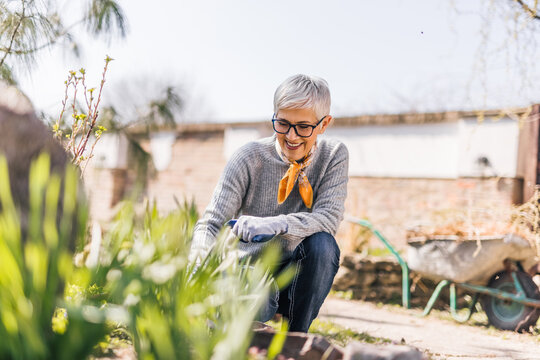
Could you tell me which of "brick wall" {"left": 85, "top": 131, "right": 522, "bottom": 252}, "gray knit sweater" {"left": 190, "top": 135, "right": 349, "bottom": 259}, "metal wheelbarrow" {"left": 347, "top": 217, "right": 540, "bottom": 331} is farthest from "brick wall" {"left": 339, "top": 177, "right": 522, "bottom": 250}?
"gray knit sweater" {"left": 190, "top": 135, "right": 349, "bottom": 259}

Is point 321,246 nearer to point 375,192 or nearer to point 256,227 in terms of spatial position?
point 256,227

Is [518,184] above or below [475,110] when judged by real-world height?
below

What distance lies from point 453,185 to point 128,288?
20.1ft

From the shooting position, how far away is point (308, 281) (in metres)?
2.02

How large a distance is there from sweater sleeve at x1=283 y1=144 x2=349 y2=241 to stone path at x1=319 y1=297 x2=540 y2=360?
0.75 metres

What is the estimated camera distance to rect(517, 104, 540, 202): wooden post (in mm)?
5621

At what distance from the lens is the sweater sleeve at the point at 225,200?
1.94 m

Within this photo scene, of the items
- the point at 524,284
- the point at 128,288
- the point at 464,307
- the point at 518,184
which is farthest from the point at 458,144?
the point at 128,288

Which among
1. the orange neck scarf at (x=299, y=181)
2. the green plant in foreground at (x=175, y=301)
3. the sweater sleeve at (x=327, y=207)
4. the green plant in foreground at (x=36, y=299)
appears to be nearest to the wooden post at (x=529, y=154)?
the sweater sleeve at (x=327, y=207)

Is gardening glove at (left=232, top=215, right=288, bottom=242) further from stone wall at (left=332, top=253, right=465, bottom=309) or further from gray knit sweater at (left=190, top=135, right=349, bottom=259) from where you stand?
stone wall at (left=332, top=253, right=465, bottom=309)

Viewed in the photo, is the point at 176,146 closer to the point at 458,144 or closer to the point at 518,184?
the point at 458,144

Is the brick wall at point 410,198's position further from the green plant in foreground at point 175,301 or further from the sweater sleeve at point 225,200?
the green plant in foreground at point 175,301

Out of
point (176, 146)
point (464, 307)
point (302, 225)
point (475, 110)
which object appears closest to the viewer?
point (302, 225)

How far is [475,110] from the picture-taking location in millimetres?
6449
